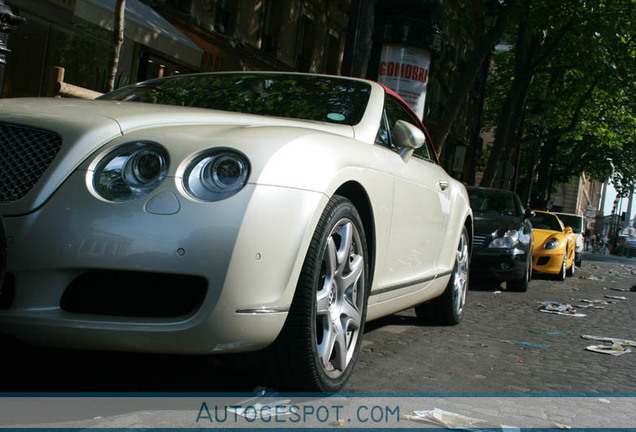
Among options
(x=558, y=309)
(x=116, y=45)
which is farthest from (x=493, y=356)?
(x=116, y=45)

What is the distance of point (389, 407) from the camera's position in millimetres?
3180

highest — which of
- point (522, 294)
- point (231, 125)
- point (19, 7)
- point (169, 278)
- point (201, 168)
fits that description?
point (19, 7)

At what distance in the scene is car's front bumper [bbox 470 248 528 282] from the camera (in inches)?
396

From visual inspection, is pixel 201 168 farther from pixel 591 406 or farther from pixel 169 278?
pixel 591 406

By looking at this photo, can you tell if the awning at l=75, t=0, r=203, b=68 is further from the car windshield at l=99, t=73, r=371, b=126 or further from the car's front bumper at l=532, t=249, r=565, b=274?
the car windshield at l=99, t=73, r=371, b=126

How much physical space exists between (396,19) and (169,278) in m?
11.4

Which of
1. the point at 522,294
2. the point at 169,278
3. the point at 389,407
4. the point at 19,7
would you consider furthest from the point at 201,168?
the point at 19,7

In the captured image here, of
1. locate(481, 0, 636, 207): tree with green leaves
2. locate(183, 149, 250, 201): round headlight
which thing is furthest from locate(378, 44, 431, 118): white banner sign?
locate(183, 149, 250, 201): round headlight

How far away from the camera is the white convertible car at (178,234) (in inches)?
103

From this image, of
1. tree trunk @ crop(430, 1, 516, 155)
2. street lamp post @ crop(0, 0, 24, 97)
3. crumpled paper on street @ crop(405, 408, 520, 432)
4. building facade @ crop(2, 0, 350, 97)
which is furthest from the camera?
tree trunk @ crop(430, 1, 516, 155)

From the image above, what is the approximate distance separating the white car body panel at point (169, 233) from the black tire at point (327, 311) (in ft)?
0.34

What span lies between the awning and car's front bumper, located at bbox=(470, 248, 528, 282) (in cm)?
692

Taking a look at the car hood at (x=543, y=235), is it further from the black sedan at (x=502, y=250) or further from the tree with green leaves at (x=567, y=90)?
the tree with green leaves at (x=567, y=90)

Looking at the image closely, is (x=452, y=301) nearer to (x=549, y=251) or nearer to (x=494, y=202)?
(x=494, y=202)
